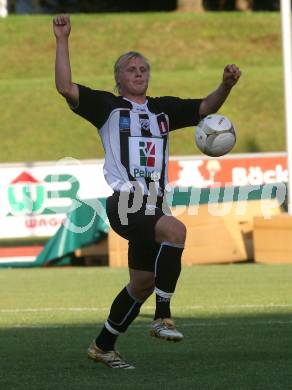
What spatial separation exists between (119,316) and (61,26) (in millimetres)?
1764

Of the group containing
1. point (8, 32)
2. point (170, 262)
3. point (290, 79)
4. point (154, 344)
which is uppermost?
point (8, 32)

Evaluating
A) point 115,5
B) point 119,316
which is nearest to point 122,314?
point 119,316

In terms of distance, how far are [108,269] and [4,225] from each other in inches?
97.7

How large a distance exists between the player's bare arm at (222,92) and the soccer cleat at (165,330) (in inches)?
56.8

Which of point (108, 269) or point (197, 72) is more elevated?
point (197, 72)

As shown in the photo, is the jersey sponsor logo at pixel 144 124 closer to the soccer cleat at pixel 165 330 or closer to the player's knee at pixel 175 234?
the player's knee at pixel 175 234

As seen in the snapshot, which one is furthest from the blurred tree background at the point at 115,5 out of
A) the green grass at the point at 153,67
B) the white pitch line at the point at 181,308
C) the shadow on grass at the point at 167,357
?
the shadow on grass at the point at 167,357

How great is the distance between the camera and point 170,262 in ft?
23.6

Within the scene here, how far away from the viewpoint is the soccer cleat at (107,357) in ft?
24.7

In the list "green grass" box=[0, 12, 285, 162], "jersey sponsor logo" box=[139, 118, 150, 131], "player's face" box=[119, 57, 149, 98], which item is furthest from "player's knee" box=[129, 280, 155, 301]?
"green grass" box=[0, 12, 285, 162]

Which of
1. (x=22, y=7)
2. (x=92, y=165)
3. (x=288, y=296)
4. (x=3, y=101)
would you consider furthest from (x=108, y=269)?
(x=22, y=7)

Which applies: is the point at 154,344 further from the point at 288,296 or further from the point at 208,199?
the point at 208,199

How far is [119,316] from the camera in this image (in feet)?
24.8

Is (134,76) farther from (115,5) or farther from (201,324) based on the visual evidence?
(115,5)
